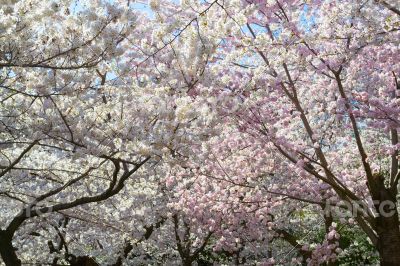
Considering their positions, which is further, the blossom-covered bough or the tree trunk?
the tree trunk

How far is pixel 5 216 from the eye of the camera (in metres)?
14.4

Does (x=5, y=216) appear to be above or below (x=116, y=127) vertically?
above

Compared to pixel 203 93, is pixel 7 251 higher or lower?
lower

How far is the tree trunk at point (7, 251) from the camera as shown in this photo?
7275 mm

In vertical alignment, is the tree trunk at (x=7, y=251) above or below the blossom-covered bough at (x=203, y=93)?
below

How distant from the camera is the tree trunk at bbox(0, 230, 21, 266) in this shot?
727 centimetres

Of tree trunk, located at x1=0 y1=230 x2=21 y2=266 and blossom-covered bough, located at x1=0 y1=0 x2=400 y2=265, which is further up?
blossom-covered bough, located at x1=0 y1=0 x2=400 y2=265

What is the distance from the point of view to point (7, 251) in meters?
7.37

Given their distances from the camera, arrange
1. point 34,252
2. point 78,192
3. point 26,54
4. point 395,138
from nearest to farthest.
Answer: point 26,54 < point 395,138 < point 78,192 < point 34,252

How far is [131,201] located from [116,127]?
803 cm

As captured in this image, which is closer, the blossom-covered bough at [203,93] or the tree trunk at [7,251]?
the blossom-covered bough at [203,93]

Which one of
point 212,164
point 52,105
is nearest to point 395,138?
point 212,164

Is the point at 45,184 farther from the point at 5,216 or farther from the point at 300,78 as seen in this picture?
the point at 300,78

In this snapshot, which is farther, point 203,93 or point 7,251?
point 7,251
